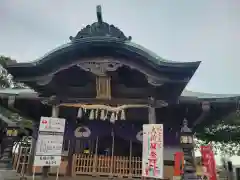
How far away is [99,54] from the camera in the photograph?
7.22 metres

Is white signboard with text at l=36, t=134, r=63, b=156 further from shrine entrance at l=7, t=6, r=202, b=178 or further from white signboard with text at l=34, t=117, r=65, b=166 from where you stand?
shrine entrance at l=7, t=6, r=202, b=178

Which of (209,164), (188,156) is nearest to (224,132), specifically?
(209,164)

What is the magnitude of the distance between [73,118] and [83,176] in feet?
9.04

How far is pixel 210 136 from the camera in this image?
813 inches

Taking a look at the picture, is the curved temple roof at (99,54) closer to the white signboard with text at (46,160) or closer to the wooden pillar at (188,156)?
the wooden pillar at (188,156)

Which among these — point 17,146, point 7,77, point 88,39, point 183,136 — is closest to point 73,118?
point 17,146

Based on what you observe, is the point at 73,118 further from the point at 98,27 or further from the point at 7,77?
the point at 7,77

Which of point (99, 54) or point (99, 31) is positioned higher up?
point (99, 31)

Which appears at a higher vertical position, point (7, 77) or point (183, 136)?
point (7, 77)

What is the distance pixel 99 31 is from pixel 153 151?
12.6 ft

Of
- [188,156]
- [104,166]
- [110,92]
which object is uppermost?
[110,92]

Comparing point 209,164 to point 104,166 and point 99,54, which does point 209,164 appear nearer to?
point 104,166

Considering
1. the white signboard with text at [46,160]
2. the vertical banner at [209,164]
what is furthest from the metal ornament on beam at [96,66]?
the vertical banner at [209,164]

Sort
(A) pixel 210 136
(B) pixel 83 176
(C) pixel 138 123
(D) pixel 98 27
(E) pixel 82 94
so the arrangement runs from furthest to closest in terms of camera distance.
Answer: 1. (A) pixel 210 136
2. (C) pixel 138 123
3. (B) pixel 83 176
4. (E) pixel 82 94
5. (D) pixel 98 27
